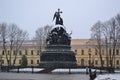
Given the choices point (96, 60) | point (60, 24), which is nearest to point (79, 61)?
point (96, 60)

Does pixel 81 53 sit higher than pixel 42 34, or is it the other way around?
pixel 42 34

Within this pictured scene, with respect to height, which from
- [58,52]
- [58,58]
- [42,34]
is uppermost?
[42,34]

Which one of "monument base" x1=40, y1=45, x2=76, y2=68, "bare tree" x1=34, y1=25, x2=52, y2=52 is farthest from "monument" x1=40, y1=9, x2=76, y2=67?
"bare tree" x1=34, y1=25, x2=52, y2=52

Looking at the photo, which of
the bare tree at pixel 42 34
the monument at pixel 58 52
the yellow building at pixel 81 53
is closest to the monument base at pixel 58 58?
the monument at pixel 58 52

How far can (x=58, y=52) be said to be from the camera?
52531 mm

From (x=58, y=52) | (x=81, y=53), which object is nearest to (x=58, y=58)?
(x=58, y=52)

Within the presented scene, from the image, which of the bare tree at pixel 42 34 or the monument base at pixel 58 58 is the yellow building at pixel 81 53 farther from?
the monument base at pixel 58 58

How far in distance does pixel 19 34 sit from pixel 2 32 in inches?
241

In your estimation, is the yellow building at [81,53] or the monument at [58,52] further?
the yellow building at [81,53]

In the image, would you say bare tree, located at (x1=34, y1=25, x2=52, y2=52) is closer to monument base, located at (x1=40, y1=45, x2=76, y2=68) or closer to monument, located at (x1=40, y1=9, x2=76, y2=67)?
monument, located at (x1=40, y1=9, x2=76, y2=67)

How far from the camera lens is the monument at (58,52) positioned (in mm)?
52219

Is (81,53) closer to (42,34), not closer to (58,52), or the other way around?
(42,34)

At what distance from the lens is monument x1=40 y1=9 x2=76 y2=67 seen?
52.2 m

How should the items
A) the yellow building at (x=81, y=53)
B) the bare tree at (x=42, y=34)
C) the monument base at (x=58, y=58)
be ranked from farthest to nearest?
the yellow building at (x=81, y=53)
the bare tree at (x=42, y=34)
the monument base at (x=58, y=58)
